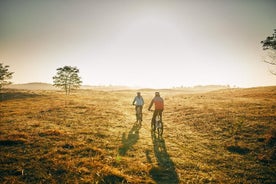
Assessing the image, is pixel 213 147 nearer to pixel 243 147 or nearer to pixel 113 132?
pixel 243 147

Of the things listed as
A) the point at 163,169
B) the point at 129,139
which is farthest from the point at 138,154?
the point at 129,139

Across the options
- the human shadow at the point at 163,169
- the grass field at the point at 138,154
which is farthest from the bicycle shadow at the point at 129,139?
the human shadow at the point at 163,169

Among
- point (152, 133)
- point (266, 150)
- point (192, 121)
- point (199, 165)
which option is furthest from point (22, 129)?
point (266, 150)

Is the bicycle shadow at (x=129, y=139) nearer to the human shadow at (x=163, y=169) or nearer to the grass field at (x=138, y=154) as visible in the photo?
the grass field at (x=138, y=154)

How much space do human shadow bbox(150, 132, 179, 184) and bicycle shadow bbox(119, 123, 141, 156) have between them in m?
1.85

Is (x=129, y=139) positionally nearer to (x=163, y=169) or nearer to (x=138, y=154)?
(x=138, y=154)

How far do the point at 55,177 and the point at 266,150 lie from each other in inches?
537

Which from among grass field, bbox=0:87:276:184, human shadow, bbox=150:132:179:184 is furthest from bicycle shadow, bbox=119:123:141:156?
human shadow, bbox=150:132:179:184

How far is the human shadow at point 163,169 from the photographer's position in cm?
966

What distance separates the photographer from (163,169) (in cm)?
1065

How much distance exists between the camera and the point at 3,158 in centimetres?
1073

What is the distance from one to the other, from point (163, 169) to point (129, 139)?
18.4 ft

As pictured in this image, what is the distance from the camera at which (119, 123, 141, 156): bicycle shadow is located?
13319 millimetres

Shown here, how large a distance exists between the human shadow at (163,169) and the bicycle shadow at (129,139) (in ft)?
6.07
